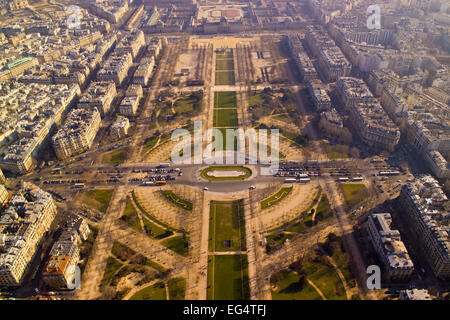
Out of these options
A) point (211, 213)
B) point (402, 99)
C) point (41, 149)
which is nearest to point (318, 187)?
point (211, 213)

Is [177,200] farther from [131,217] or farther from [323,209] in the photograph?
[323,209]

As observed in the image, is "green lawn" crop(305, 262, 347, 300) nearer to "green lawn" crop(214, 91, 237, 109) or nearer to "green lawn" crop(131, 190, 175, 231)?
"green lawn" crop(131, 190, 175, 231)

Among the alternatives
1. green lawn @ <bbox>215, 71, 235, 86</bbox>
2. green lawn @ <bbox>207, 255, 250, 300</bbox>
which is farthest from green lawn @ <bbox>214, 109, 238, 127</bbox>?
green lawn @ <bbox>207, 255, 250, 300</bbox>

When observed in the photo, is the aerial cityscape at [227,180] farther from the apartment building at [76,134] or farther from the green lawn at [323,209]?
the green lawn at [323,209]

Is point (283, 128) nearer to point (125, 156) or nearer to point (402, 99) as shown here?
point (402, 99)

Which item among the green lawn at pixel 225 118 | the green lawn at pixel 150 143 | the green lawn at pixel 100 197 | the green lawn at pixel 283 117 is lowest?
the green lawn at pixel 100 197

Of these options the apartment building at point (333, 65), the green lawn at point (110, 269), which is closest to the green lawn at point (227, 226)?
the green lawn at point (110, 269)
